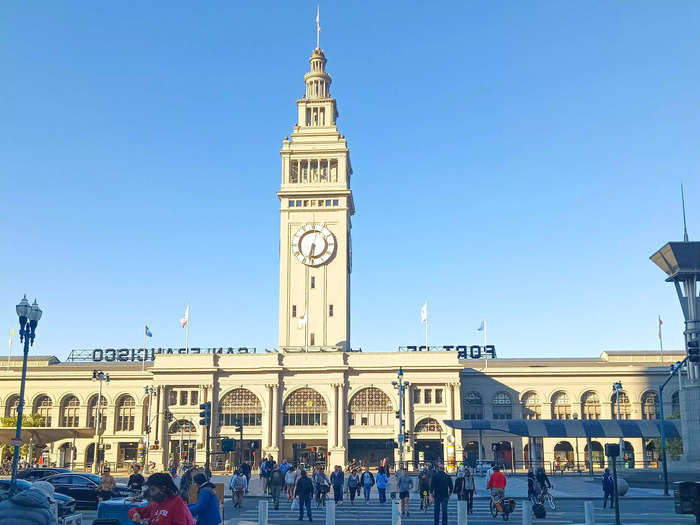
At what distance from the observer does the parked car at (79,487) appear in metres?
33.1

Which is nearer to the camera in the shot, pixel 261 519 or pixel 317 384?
pixel 261 519

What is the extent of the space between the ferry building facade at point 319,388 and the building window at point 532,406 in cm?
12

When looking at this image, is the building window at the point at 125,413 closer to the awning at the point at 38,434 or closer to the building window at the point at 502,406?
the awning at the point at 38,434

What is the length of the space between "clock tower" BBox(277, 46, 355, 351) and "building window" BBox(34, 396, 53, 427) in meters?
30.6

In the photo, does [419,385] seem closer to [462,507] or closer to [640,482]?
[640,482]

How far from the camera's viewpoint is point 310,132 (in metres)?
95.4

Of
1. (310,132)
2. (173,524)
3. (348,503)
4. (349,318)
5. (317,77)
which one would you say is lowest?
(348,503)

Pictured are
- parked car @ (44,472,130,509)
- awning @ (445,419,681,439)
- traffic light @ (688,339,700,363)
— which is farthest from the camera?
awning @ (445,419,681,439)

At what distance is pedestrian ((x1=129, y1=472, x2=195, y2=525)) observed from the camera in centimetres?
1005

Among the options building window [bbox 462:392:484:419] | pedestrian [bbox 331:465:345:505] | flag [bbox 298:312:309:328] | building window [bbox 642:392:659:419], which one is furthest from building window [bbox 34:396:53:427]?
building window [bbox 642:392:659:419]

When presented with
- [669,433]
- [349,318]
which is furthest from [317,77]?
[669,433]

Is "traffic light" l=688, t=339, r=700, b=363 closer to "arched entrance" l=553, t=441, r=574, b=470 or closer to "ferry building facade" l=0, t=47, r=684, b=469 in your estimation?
"ferry building facade" l=0, t=47, r=684, b=469

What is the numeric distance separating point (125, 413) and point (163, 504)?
86.7m

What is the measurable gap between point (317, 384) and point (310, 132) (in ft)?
107
